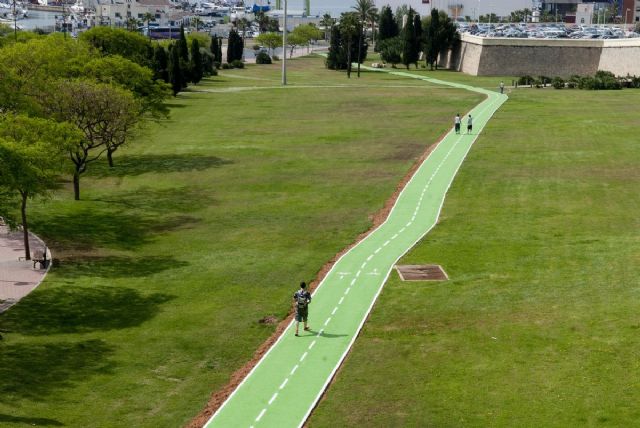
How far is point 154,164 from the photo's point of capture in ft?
243

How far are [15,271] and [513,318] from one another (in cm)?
2365

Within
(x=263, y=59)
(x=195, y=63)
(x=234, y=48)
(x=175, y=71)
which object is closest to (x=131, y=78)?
(x=175, y=71)

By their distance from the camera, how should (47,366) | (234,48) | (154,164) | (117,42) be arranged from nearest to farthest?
(47,366) < (154,164) < (117,42) < (234,48)

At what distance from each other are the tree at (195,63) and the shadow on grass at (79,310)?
9297cm

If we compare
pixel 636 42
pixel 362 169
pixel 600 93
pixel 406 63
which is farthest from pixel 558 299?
pixel 406 63

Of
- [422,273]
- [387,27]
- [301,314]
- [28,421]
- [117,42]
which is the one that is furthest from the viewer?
[387,27]

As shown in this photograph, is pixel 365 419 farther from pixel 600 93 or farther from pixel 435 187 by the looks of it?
pixel 600 93

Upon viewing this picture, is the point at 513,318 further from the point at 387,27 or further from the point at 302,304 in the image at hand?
the point at 387,27

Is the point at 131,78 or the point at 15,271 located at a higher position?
the point at 131,78

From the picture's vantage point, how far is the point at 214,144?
81812 mm

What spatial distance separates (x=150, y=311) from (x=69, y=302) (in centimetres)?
403

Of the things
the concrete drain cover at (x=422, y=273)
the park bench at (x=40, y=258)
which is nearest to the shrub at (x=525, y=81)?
the concrete drain cover at (x=422, y=273)

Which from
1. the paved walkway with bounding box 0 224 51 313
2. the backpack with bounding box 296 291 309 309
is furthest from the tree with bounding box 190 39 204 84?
Answer: the backpack with bounding box 296 291 309 309

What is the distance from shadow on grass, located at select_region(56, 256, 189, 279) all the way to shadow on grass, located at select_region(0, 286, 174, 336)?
2387 millimetres
